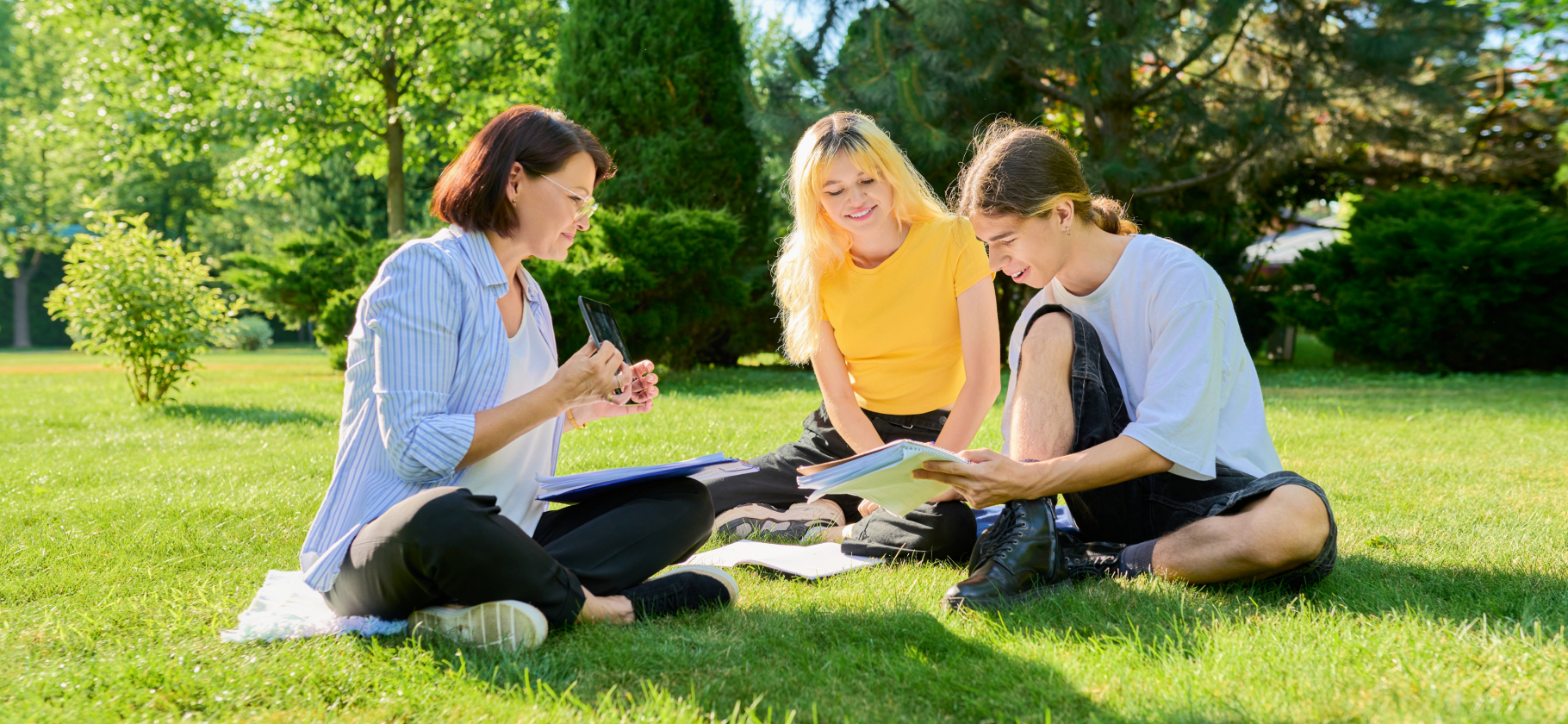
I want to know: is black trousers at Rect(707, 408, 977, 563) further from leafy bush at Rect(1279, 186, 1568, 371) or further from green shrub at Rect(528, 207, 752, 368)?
leafy bush at Rect(1279, 186, 1568, 371)

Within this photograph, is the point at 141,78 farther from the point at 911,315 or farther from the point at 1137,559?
the point at 1137,559

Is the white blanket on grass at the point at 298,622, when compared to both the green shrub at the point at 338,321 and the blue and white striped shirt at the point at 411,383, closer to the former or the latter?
the blue and white striped shirt at the point at 411,383

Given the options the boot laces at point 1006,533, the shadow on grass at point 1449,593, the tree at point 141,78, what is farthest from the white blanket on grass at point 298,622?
the tree at point 141,78

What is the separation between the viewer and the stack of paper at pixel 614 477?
235 centimetres

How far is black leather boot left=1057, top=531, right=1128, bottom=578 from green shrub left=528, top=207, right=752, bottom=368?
6.61 m

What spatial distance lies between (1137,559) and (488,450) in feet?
5.59

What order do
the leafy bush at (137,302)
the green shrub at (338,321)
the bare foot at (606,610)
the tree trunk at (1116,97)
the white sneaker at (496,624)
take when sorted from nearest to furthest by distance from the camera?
the white sneaker at (496,624) → the bare foot at (606,610) → the leafy bush at (137,302) → the tree trunk at (1116,97) → the green shrub at (338,321)

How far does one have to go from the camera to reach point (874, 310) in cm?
354

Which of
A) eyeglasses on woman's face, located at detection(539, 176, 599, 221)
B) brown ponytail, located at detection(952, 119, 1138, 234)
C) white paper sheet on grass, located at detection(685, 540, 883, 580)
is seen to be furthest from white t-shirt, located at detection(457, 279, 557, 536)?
brown ponytail, located at detection(952, 119, 1138, 234)

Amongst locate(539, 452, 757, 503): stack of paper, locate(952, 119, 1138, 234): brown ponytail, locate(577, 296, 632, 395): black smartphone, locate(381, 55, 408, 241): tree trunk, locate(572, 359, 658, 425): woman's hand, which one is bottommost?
locate(539, 452, 757, 503): stack of paper

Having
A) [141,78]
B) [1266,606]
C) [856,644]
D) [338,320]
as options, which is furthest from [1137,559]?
[141,78]

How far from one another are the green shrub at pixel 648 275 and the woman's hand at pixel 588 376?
21.6 feet

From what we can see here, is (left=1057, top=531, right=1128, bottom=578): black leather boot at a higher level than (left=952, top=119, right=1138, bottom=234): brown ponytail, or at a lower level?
lower

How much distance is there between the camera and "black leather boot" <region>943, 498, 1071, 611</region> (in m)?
2.45
